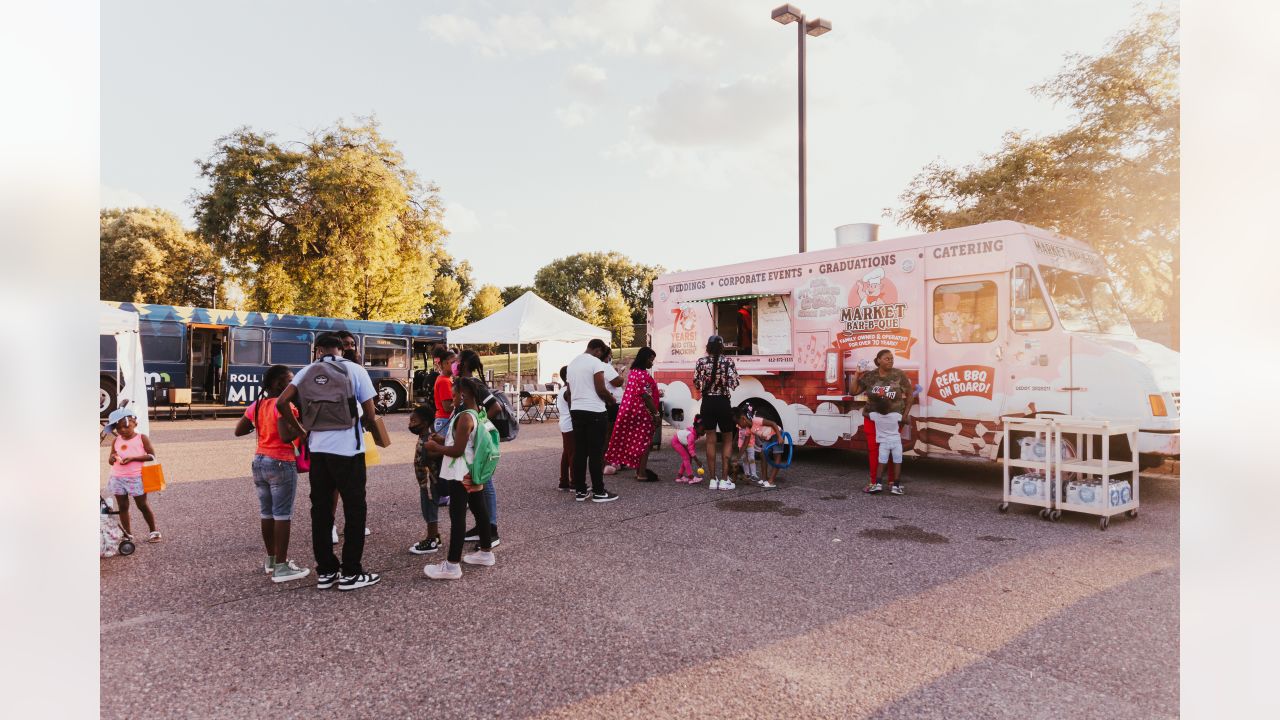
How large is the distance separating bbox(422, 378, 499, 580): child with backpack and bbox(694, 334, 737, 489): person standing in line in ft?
11.2

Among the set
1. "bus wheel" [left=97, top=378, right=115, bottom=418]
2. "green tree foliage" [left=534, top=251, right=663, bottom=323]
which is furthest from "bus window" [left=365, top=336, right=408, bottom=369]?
"green tree foliage" [left=534, top=251, right=663, bottom=323]

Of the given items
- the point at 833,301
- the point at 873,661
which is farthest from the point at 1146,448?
the point at 873,661

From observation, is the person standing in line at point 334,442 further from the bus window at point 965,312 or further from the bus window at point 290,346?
the bus window at point 290,346

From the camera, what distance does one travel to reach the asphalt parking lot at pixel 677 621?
10.0ft

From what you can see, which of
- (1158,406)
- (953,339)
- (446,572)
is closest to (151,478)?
(446,572)

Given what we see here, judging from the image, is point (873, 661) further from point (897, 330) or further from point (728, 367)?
point (897, 330)

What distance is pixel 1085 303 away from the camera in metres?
Result: 7.49

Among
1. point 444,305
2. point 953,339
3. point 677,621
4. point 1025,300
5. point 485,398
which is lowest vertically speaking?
point 677,621

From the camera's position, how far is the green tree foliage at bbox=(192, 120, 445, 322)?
69.5ft

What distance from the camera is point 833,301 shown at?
8734 mm

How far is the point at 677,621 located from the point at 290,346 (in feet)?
57.0

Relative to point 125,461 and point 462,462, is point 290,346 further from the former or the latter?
point 462,462

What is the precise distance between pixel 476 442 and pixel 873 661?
283 cm
